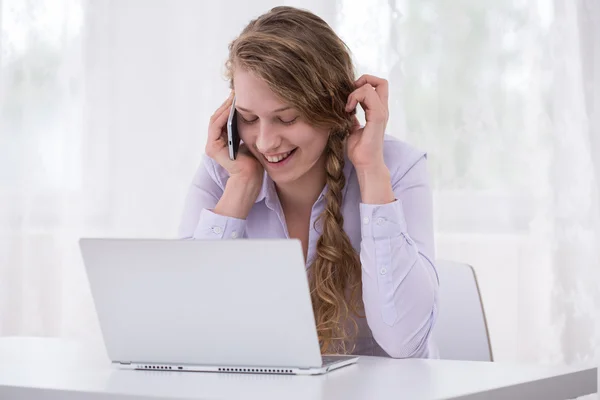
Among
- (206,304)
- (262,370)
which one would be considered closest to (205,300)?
(206,304)

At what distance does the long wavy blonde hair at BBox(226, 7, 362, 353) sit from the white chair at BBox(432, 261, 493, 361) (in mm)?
188

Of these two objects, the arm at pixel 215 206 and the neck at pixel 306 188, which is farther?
the neck at pixel 306 188

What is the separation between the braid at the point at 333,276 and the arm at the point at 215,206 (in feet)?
0.51

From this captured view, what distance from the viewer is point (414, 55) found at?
2.55m

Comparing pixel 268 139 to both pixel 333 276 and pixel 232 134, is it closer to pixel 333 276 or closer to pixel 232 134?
pixel 232 134

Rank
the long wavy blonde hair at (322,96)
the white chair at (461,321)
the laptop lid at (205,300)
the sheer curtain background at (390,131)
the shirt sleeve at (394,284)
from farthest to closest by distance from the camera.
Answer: the sheer curtain background at (390,131) < the white chair at (461,321) < the long wavy blonde hair at (322,96) < the shirt sleeve at (394,284) < the laptop lid at (205,300)

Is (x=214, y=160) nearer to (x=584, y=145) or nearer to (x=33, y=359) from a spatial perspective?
(x=33, y=359)

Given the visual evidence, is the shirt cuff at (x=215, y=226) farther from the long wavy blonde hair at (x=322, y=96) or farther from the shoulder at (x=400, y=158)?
the shoulder at (x=400, y=158)

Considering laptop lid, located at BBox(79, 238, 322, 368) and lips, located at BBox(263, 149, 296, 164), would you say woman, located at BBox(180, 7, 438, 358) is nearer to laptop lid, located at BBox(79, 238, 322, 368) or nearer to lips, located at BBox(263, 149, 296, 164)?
lips, located at BBox(263, 149, 296, 164)

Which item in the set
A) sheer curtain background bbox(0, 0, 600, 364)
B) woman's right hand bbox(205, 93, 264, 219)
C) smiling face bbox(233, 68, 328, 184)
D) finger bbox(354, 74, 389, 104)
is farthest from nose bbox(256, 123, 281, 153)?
sheer curtain background bbox(0, 0, 600, 364)

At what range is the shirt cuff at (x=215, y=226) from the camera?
1560 millimetres

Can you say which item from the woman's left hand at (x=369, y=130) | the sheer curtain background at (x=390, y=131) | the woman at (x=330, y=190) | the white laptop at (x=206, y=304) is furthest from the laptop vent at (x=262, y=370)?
the sheer curtain background at (x=390, y=131)

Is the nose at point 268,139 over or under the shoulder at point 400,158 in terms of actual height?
over

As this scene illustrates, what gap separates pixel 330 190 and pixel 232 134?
224 mm
